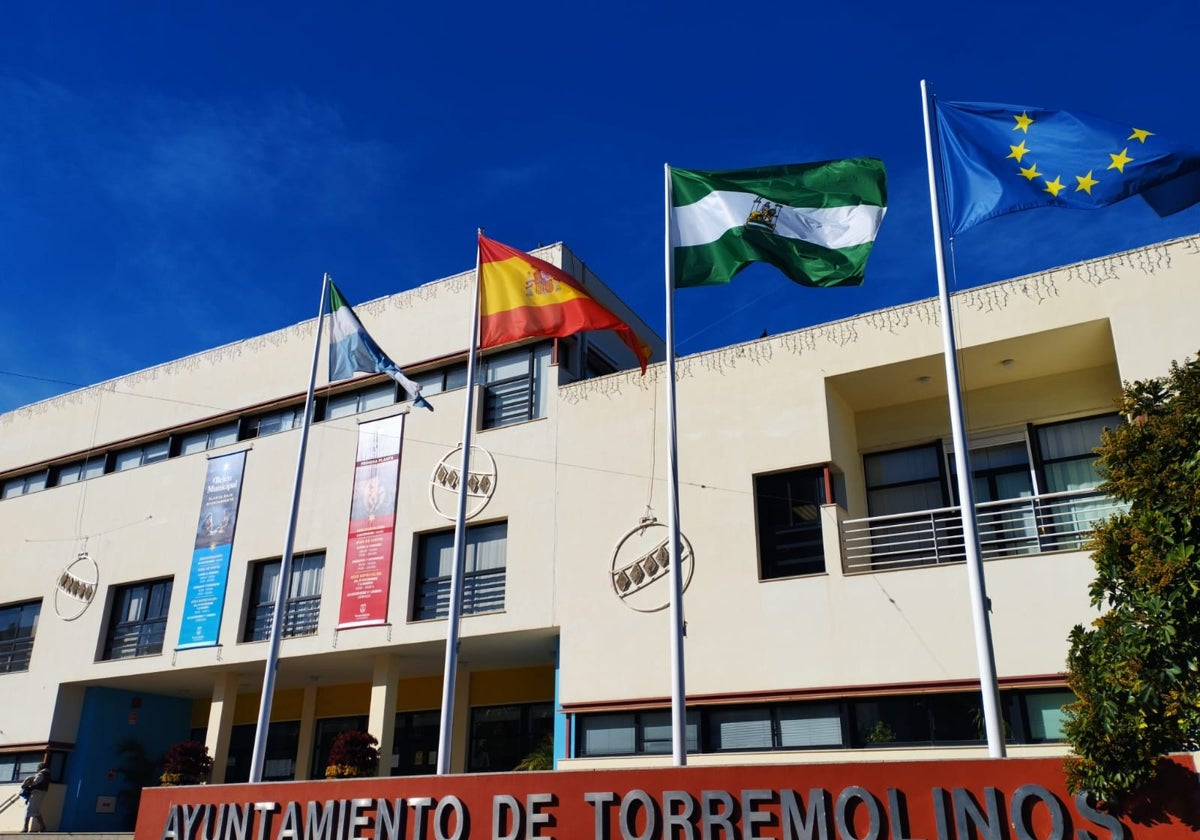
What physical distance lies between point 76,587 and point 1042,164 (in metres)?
23.3

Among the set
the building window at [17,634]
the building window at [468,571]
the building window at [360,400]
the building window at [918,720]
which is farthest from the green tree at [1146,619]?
the building window at [17,634]

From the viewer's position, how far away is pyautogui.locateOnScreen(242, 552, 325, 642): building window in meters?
21.4

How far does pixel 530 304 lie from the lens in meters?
15.8

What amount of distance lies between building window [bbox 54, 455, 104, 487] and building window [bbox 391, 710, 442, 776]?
10883mm

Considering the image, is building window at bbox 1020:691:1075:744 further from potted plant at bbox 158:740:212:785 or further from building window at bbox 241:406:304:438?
building window at bbox 241:406:304:438

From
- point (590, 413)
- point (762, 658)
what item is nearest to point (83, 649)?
point (590, 413)

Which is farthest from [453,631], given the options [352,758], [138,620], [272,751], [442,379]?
[272,751]

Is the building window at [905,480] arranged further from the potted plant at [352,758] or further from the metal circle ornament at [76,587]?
the metal circle ornament at [76,587]

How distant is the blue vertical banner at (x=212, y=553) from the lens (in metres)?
22.5

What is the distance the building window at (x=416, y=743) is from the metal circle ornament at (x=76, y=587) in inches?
325

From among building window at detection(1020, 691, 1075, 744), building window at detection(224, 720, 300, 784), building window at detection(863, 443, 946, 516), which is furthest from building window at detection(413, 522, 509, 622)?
building window at detection(1020, 691, 1075, 744)

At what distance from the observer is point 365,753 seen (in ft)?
62.0

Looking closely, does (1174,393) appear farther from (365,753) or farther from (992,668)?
(365,753)

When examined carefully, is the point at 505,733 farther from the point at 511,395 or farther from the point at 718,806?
the point at 718,806
